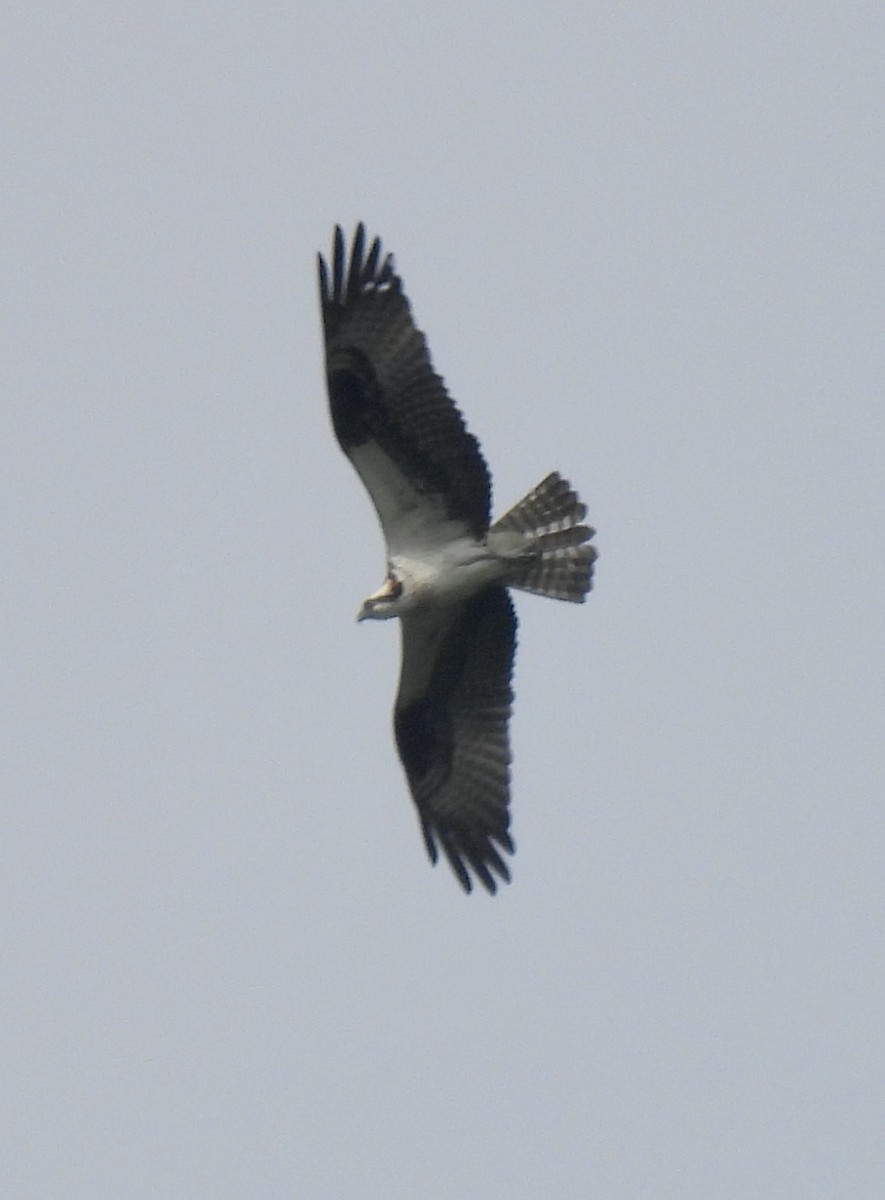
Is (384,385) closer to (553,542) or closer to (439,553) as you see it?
(439,553)

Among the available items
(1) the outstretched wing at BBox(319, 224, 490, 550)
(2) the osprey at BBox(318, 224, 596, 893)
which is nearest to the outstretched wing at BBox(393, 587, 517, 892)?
(2) the osprey at BBox(318, 224, 596, 893)

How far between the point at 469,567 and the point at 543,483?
0.86m

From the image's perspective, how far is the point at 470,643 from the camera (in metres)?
18.2

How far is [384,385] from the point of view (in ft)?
55.9

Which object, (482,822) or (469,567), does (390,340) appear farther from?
(482,822)

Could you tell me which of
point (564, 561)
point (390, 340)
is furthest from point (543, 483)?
point (390, 340)

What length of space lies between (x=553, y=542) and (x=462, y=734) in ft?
4.53

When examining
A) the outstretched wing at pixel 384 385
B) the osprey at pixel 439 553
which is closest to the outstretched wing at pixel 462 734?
the osprey at pixel 439 553

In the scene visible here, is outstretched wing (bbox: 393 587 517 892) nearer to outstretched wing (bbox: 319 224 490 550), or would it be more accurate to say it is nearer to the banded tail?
the banded tail

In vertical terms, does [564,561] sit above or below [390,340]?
below

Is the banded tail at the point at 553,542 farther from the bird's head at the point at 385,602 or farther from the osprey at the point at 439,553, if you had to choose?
the bird's head at the point at 385,602

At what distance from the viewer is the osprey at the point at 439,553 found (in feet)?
56.0

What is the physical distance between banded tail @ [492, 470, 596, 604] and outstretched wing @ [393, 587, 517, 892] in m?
0.28

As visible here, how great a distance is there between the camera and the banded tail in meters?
18.0
